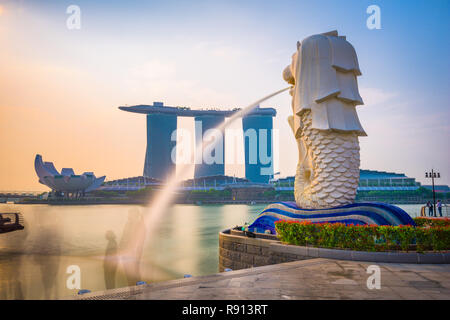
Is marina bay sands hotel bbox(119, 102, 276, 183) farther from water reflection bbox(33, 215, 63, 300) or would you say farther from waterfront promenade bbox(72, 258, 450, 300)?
waterfront promenade bbox(72, 258, 450, 300)

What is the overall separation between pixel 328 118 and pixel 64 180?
96.1m

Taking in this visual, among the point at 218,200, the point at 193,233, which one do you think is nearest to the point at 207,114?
the point at 218,200

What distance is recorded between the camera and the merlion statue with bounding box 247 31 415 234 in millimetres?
12945

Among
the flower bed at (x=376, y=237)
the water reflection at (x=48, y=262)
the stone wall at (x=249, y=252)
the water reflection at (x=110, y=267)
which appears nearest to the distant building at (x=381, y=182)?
the water reflection at (x=48, y=262)

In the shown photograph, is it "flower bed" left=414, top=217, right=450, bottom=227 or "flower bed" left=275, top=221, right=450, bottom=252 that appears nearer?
"flower bed" left=275, top=221, right=450, bottom=252

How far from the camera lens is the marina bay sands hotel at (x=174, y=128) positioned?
148100mm

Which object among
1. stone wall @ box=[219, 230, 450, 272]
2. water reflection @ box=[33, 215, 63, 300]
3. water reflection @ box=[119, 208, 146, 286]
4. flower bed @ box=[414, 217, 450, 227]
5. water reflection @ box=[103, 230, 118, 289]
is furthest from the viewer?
water reflection @ box=[103, 230, 118, 289]

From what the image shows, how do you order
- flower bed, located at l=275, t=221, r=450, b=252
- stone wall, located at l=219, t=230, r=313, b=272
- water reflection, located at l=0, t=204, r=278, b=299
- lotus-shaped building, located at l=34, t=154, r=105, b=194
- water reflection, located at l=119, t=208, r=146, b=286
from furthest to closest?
lotus-shaped building, located at l=34, t=154, r=105, b=194 → water reflection, located at l=0, t=204, r=278, b=299 → water reflection, located at l=119, t=208, r=146, b=286 → stone wall, located at l=219, t=230, r=313, b=272 → flower bed, located at l=275, t=221, r=450, b=252

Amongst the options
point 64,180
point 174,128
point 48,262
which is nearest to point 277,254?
point 48,262

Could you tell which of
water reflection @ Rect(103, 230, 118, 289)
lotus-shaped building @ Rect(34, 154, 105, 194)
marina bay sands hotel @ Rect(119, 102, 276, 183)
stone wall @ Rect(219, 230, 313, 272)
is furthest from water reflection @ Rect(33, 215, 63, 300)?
marina bay sands hotel @ Rect(119, 102, 276, 183)

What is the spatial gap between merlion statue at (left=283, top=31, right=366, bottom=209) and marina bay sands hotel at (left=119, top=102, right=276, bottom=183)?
133 metres
